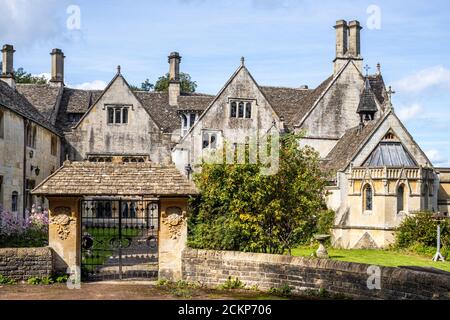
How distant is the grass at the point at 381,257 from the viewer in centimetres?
2496

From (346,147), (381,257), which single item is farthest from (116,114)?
(381,257)

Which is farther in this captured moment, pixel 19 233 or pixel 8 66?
pixel 8 66

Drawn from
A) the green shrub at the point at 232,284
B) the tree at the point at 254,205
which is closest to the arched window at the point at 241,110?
the tree at the point at 254,205

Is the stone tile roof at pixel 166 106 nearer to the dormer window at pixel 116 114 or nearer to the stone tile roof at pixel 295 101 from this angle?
the dormer window at pixel 116 114

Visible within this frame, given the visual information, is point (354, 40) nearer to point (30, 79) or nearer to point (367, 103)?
point (367, 103)

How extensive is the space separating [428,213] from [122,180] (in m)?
17.3

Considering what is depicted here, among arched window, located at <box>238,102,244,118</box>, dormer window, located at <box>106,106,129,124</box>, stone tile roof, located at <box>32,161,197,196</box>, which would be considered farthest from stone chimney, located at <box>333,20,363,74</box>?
stone tile roof, located at <box>32,161,197,196</box>

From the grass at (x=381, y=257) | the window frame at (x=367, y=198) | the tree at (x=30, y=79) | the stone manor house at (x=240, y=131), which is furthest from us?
the tree at (x=30, y=79)

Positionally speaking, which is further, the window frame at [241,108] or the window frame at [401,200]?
the window frame at [241,108]

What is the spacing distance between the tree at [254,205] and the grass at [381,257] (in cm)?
513

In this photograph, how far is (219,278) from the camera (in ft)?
54.9

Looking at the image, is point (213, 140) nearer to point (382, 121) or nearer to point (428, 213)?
point (382, 121)

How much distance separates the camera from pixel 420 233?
3002 centimetres

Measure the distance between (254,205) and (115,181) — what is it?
4.39 meters
